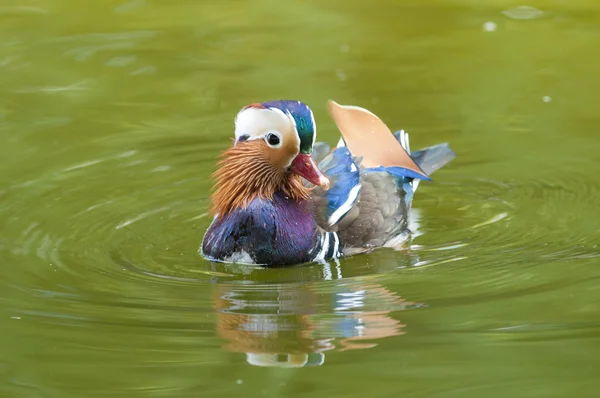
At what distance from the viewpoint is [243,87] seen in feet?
33.3

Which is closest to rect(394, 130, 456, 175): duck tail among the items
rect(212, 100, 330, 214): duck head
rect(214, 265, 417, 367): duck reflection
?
rect(212, 100, 330, 214): duck head

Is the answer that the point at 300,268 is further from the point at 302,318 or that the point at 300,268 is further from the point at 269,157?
the point at 302,318

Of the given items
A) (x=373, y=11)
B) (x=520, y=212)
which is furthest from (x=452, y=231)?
(x=373, y=11)

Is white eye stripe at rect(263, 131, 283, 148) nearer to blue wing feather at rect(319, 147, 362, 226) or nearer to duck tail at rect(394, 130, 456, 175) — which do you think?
blue wing feather at rect(319, 147, 362, 226)

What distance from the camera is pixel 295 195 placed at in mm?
7574

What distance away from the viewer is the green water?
18.7ft

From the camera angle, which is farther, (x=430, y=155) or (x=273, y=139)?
(x=430, y=155)

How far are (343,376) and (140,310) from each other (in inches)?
55.7

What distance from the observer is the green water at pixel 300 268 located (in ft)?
18.7

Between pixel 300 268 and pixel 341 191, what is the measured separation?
0.61 meters

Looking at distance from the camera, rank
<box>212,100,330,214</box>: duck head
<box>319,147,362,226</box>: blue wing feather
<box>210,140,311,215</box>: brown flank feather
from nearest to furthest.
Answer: <box>212,100,330,214</box>: duck head < <box>210,140,311,215</box>: brown flank feather < <box>319,147,362,226</box>: blue wing feather

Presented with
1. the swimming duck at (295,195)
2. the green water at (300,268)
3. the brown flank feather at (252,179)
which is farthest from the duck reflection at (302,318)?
the brown flank feather at (252,179)

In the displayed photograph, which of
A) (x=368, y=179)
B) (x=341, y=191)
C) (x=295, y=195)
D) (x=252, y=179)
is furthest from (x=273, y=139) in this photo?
(x=368, y=179)

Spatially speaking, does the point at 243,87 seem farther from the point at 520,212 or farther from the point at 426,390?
the point at 426,390
